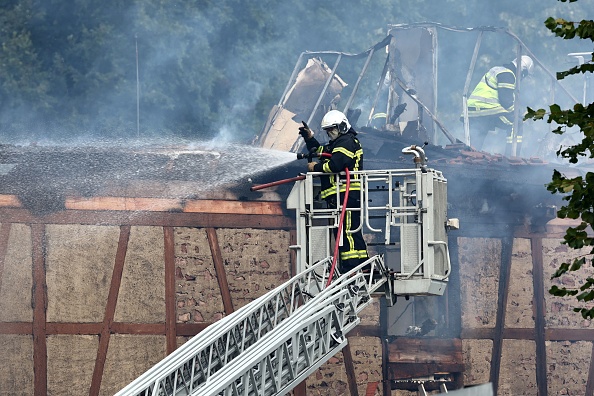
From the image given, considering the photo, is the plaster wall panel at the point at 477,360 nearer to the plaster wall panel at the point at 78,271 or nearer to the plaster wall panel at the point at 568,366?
the plaster wall panel at the point at 568,366

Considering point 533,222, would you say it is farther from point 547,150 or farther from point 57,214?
point 57,214

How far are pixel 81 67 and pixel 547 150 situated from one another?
9.83 metres

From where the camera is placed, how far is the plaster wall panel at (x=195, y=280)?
45.1ft

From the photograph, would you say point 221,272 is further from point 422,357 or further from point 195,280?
point 422,357

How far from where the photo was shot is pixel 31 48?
23203 millimetres

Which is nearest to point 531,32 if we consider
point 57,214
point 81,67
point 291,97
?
point 81,67

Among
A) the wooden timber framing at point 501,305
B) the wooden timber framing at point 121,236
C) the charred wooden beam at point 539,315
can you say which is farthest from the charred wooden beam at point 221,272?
the charred wooden beam at point 539,315

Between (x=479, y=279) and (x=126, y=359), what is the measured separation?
4.60m

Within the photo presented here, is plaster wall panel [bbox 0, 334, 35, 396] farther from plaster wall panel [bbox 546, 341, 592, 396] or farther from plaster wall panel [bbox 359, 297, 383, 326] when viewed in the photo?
plaster wall panel [bbox 546, 341, 592, 396]

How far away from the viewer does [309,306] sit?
9406mm

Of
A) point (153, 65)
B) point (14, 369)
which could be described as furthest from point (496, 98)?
point (14, 369)

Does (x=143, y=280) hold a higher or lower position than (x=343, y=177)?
lower

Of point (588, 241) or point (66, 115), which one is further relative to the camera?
point (66, 115)

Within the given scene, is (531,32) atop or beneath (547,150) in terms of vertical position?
atop
